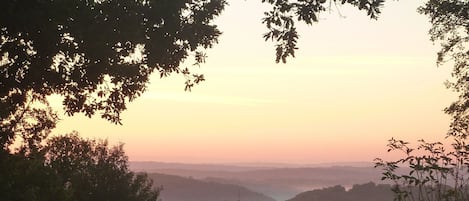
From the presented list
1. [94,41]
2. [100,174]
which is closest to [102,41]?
[94,41]

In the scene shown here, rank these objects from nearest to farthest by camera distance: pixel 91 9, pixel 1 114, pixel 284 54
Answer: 1. pixel 284 54
2. pixel 91 9
3. pixel 1 114

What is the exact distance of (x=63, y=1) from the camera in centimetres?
1300

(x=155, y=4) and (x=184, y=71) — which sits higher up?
(x=155, y=4)

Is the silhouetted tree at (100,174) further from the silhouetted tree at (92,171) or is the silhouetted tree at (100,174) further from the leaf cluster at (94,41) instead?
the leaf cluster at (94,41)

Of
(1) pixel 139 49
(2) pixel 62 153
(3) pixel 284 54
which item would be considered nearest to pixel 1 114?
(1) pixel 139 49

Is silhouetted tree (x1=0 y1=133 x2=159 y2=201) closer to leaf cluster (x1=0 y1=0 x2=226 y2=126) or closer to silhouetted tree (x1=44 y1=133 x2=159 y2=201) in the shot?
silhouetted tree (x1=44 y1=133 x2=159 y2=201)

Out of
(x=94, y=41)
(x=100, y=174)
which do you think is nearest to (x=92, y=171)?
(x=100, y=174)

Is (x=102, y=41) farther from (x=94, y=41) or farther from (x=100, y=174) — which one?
(x=100, y=174)

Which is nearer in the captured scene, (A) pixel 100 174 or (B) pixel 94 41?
(B) pixel 94 41

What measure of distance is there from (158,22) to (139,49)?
136cm

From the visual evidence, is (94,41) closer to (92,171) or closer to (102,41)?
(102,41)

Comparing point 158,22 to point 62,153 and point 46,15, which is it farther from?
point 62,153

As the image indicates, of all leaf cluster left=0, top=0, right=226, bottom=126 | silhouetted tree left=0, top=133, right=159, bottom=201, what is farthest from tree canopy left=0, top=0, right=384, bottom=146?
silhouetted tree left=0, top=133, right=159, bottom=201

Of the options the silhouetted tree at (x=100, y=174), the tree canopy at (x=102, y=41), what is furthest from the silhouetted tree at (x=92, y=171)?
the tree canopy at (x=102, y=41)
